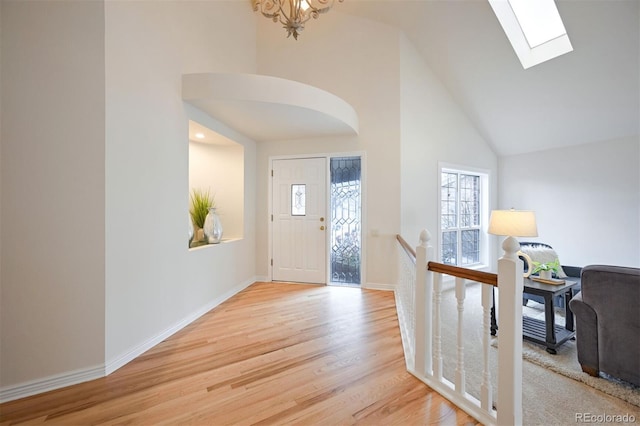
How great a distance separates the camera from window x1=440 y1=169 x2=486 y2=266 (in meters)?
4.65

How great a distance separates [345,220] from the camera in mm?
4148

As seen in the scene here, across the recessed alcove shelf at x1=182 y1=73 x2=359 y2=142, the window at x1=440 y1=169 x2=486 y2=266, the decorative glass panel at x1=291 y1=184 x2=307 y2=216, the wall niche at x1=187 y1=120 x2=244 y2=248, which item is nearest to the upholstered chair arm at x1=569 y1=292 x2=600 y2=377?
the window at x1=440 y1=169 x2=486 y2=266

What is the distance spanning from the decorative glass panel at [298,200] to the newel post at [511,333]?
3.13 meters

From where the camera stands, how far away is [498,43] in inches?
134

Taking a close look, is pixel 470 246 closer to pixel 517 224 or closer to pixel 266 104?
pixel 517 224

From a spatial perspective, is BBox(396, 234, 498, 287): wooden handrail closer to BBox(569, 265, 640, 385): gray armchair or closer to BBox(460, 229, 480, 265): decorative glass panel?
BBox(569, 265, 640, 385): gray armchair

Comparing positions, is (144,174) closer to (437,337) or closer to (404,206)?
(437,337)

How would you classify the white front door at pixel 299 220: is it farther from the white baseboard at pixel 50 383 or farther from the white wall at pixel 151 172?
the white baseboard at pixel 50 383

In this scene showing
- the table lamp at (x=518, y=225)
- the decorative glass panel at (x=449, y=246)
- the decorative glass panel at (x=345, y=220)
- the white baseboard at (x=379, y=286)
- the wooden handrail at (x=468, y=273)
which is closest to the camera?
the wooden handrail at (x=468, y=273)

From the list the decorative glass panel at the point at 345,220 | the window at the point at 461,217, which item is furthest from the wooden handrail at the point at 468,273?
the window at the point at 461,217

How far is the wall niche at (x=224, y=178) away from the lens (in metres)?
3.90

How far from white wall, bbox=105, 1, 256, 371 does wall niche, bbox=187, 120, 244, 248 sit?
71 centimetres

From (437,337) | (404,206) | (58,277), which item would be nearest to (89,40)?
(58,277)

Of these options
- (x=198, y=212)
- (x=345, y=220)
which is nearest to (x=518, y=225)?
(x=345, y=220)
